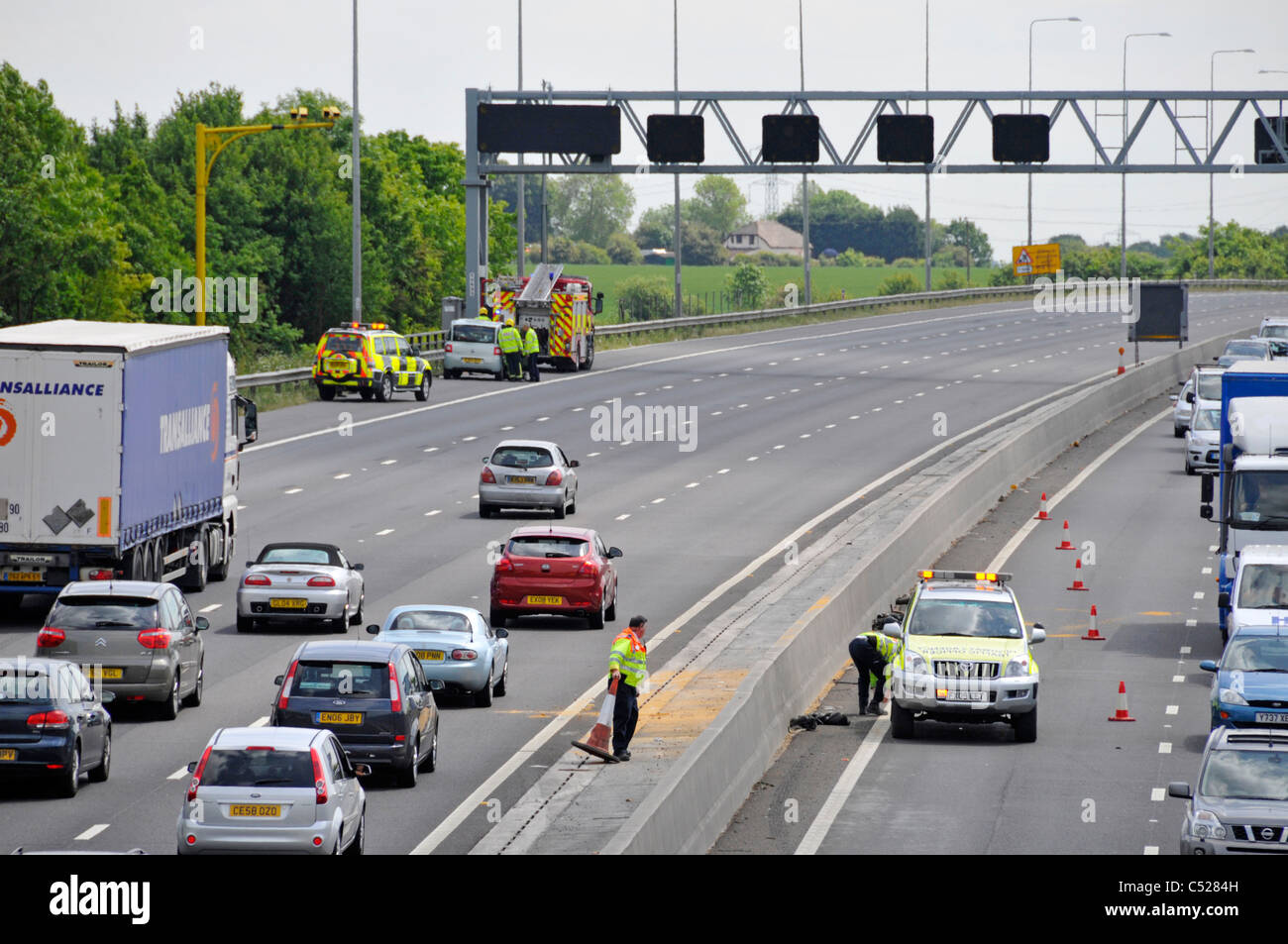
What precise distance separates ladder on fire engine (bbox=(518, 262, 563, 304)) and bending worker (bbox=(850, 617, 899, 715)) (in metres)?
45.4

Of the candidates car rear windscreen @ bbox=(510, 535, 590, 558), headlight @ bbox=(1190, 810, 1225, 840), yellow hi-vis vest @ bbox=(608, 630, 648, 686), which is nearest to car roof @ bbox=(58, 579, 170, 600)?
yellow hi-vis vest @ bbox=(608, 630, 648, 686)

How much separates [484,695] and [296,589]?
5.34 metres

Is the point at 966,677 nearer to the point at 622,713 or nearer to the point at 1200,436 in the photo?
the point at 622,713

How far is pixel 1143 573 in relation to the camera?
37938 millimetres

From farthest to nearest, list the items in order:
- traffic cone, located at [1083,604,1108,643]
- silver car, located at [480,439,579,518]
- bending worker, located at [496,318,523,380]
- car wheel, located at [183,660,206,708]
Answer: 1. bending worker, located at [496,318,523,380]
2. silver car, located at [480,439,579,518]
3. traffic cone, located at [1083,604,1108,643]
4. car wheel, located at [183,660,206,708]

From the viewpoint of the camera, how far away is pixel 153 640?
80.4 feet

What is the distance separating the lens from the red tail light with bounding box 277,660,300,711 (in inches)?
844

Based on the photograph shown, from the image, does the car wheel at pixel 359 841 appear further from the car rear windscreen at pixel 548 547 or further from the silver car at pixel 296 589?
the car rear windscreen at pixel 548 547

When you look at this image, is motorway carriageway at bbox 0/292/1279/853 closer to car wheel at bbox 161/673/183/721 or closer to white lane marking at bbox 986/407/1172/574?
car wheel at bbox 161/673/183/721

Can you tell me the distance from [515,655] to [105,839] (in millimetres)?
11442

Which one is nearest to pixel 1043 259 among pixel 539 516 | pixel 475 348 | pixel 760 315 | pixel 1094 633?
pixel 760 315
